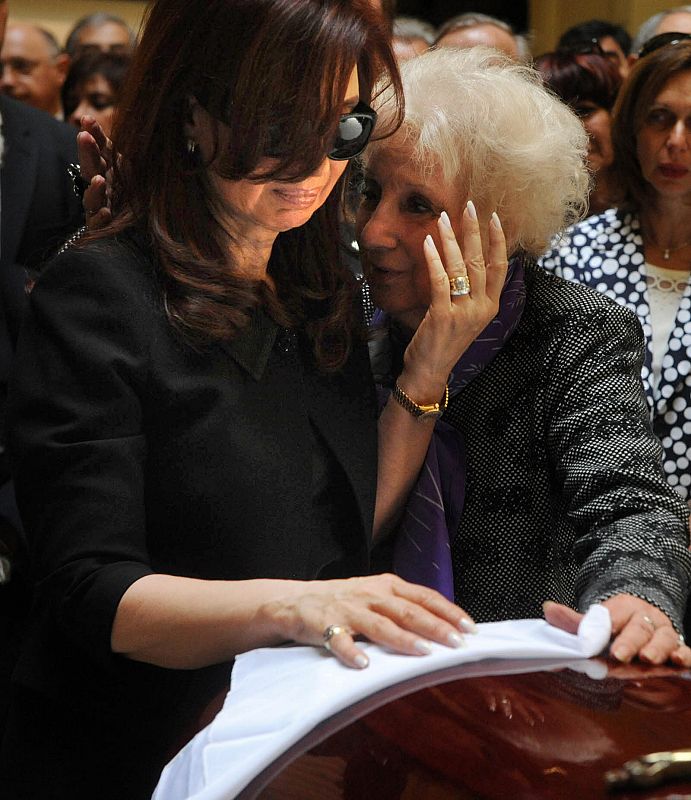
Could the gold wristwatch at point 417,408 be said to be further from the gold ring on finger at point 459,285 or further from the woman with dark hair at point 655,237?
the woman with dark hair at point 655,237

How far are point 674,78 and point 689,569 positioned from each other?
162 centimetres

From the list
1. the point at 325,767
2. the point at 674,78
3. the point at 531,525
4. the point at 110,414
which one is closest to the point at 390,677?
the point at 325,767

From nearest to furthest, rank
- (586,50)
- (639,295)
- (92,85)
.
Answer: (639,295) → (586,50) → (92,85)

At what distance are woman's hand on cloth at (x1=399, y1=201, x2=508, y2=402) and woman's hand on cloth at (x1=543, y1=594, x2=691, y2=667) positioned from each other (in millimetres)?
488

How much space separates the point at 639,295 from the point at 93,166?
1377mm

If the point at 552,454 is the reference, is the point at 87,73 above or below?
below

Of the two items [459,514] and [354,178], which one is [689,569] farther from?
[354,178]

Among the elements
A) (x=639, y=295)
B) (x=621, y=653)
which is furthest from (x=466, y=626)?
(x=639, y=295)

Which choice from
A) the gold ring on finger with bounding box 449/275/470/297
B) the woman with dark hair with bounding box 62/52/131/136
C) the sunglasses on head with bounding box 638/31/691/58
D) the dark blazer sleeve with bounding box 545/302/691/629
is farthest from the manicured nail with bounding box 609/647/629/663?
the woman with dark hair with bounding box 62/52/131/136

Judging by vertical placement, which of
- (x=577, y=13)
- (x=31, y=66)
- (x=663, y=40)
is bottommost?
(x=31, y=66)

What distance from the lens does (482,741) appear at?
2.93 feet

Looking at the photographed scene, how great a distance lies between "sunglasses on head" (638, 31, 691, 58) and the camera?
2816mm

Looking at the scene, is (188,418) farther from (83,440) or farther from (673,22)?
(673,22)

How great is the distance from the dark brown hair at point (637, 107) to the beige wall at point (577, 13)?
169 cm
